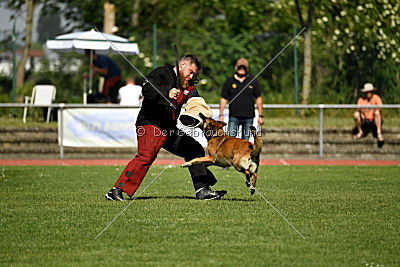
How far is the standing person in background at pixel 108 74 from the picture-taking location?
19.2 m

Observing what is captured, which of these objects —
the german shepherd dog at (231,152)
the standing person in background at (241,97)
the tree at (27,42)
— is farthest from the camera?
the tree at (27,42)

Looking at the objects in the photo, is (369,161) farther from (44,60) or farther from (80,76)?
(44,60)

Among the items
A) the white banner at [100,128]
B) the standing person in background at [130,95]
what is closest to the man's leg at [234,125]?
the white banner at [100,128]

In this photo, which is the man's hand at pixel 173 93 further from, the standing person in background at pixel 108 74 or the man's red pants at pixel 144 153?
the standing person in background at pixel 108 74

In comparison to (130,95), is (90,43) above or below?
above

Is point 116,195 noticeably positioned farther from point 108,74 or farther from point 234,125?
point 108,74

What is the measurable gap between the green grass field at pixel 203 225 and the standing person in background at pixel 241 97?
226cm

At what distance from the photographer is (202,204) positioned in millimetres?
8688

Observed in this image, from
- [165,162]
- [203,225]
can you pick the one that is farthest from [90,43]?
[203,225]

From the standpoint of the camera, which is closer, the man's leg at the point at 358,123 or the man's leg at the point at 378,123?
the man's leg at the point at 378,123

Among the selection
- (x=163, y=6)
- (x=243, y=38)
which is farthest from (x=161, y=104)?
(x=163, y=6)

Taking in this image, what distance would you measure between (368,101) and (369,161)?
1.70 m

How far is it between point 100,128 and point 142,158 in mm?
7747

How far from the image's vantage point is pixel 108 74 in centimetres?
1938
